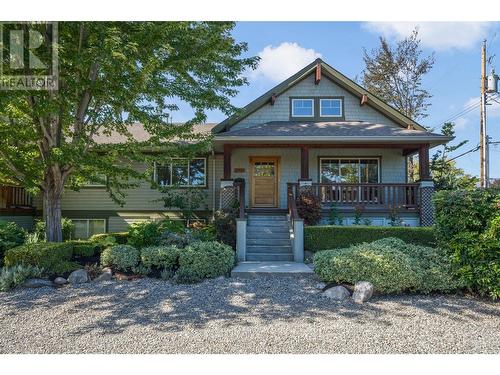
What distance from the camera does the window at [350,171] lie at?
1377 cm

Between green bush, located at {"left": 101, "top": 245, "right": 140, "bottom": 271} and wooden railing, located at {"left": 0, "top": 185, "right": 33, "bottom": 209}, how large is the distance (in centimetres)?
793

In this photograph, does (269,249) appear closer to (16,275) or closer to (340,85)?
(16,275)

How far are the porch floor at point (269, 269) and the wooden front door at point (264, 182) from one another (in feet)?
17.3

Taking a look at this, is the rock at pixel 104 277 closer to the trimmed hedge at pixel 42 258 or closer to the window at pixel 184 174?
the trimmed hedge at pixel 42 258

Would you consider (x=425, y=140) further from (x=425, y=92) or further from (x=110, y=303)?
(x=425, y=92)

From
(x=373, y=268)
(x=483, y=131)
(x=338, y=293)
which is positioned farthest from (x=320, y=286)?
(x=483, y=131)

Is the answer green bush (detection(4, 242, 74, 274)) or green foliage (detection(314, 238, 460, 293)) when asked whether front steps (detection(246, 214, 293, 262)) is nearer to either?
green foliage (detection(314, 238, 460, 293))

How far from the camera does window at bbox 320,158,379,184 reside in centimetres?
1377

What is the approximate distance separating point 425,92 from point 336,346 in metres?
24.3

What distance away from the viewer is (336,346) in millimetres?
4105

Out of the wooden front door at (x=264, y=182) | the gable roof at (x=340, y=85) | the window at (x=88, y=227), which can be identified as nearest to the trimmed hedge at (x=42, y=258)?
the window at (x=88, y=227)

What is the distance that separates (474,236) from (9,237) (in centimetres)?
1092

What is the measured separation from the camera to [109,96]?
8258 mm
